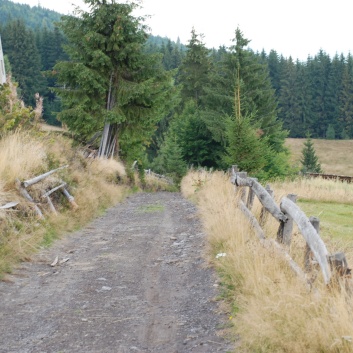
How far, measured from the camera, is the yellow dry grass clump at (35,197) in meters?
8.33

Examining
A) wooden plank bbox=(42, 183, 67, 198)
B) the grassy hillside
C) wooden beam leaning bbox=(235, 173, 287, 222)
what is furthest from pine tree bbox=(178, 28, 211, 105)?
wooden beam leaning bbox=(235, 173, 287, 222)

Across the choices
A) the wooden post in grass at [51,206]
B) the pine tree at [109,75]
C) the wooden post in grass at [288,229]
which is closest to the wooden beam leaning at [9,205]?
the wooden post in grass at [51,206]

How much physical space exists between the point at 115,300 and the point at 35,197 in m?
5.29

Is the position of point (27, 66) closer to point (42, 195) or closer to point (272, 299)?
point (42, 195)

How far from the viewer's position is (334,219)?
1446 centimetres

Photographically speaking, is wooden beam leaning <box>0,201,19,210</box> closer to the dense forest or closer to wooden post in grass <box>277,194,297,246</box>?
wooden post in grass <box>277,194,297,246</box>

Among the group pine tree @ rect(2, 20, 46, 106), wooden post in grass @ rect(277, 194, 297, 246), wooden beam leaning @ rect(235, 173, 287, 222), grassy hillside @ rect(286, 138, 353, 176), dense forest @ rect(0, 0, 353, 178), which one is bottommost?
grassy hillside @ rect(286, 138, 353, 176)

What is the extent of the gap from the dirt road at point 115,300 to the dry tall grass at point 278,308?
329 mm

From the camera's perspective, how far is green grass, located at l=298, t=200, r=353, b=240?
11.5m

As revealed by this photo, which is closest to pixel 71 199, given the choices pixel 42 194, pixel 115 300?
pixel 42 194

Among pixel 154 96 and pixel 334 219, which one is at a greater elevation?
pixel 154 96

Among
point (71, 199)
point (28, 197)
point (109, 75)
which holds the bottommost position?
point (71, 199)

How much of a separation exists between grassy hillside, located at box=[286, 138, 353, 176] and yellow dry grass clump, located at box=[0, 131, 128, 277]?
2440 inches

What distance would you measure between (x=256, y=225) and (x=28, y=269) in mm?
3782
